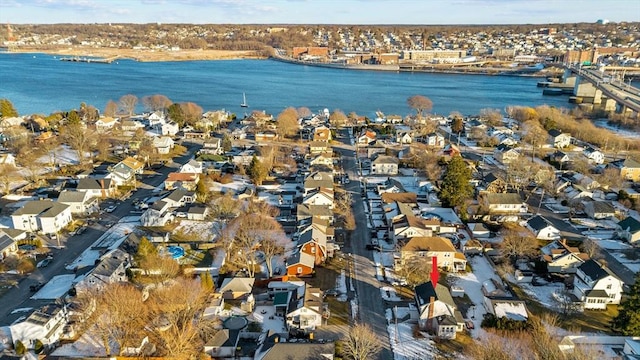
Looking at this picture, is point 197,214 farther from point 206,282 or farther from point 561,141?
point 561,141

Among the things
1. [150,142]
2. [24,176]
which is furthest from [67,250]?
[150,142]

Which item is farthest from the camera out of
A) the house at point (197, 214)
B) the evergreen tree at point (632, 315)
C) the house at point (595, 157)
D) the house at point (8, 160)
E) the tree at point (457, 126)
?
the tree at point (457, 126)

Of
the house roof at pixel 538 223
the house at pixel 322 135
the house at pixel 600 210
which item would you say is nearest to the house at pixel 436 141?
the house at pixel 322 135

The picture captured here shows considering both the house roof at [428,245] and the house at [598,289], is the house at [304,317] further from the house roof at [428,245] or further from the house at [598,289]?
the house at [598,289]

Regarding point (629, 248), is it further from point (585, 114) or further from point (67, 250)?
point (585, 114)

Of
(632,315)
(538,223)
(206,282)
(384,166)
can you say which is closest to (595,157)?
(538,223)

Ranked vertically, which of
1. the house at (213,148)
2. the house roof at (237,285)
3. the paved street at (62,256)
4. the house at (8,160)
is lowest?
the paved street at (62,256)

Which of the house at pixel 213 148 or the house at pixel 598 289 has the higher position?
the house at pixel 213 148

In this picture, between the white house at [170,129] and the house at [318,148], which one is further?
the white house at [170,129]
